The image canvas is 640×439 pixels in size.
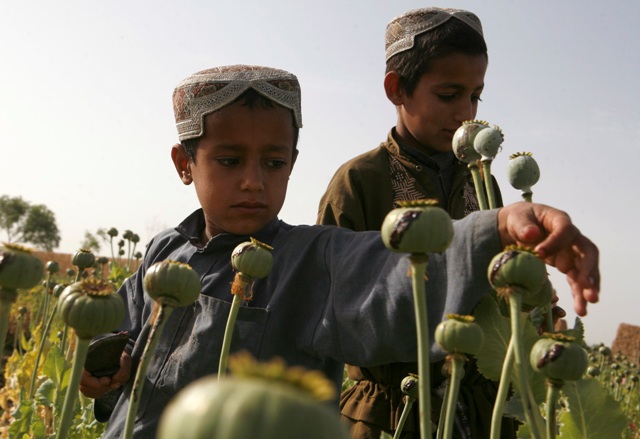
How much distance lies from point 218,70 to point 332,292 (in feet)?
2.27

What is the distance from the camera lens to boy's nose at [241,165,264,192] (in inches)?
64.2

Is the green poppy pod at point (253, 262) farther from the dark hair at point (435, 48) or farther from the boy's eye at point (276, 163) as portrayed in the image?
the dark hair at point (435, 48)

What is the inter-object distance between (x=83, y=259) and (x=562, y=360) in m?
1.78

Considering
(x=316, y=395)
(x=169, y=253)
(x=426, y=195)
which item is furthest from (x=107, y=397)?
(x=316, y=395)

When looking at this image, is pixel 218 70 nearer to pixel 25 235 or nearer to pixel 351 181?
pixel 351 181

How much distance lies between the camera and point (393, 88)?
236 cm

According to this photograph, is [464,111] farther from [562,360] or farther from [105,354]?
[562,360]

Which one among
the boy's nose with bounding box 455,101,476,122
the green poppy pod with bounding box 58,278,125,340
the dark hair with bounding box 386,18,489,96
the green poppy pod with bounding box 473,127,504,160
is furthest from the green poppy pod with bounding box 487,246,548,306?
the dark hair with bounding box 386,18,489,96

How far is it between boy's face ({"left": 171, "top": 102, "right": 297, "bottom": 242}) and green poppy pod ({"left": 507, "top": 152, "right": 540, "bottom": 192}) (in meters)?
0.65

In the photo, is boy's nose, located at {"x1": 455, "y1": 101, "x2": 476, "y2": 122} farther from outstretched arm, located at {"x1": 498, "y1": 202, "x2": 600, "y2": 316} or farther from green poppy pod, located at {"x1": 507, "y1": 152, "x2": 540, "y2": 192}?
outstretched arm, located at {"x1": 498, "y1": 202, "x2": 600, "y2": 316}

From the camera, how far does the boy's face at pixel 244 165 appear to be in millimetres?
1669

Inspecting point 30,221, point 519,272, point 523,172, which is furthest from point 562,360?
point 30,221

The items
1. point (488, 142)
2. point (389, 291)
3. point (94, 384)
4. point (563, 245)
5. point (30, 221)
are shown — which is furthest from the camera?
point (30, 221)

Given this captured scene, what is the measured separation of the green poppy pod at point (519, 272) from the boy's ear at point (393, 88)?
1.55 meters
